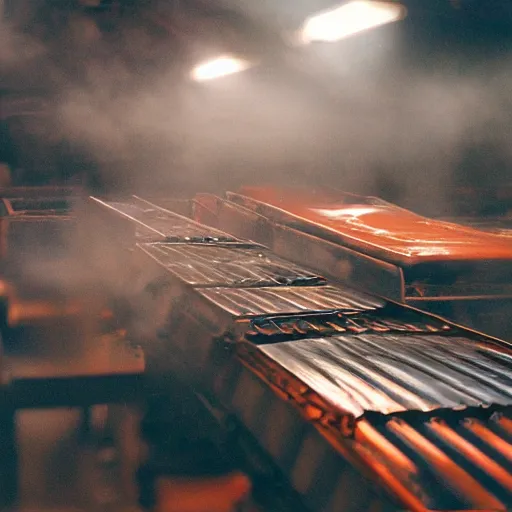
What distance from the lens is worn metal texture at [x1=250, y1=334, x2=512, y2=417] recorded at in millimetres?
2070

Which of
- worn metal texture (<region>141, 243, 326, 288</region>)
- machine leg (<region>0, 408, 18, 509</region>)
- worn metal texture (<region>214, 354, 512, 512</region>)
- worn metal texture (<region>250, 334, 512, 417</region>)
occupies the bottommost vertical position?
machine leg (<region>0, 408, 18, 509</region>)

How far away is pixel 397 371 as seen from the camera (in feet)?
7.78

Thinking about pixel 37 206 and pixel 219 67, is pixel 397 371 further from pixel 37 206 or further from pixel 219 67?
pixel 37 206

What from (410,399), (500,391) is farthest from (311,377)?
(500,391)

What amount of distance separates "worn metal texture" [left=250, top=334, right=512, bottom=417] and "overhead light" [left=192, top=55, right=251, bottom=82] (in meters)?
4.25

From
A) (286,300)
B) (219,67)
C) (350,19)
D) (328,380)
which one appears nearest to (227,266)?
(286,300)

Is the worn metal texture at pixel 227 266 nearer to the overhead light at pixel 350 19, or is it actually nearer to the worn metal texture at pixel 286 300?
the worn metal texture at pixel 286 300

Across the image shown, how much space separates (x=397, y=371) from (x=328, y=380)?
374 mm

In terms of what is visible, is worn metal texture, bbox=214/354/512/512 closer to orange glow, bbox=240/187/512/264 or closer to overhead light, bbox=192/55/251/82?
orange glow, bbox=240/187/512/264

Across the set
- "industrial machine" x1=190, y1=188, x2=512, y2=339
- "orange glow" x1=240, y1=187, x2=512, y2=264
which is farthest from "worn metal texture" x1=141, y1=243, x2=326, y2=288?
"orange glow" x1=240, y1=187, x2=512, y2=264

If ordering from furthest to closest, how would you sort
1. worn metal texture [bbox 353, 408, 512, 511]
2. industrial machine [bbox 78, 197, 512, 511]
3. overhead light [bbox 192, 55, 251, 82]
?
overhead light [bbox 192, 55, 251, 82]
industrial machine [bbox 78, 197, 512, 511]
worn metal texture [bbox 353, 408, 512, 511]

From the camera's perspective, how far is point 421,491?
5.48 ft

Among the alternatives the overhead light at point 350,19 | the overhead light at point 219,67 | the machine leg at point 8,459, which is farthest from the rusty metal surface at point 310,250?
the machine leg at point 8,459

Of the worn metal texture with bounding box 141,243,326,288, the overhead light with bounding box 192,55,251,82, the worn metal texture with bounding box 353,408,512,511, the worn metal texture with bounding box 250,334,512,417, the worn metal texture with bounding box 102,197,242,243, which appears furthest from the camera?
the overhead light with bounding box 192,55,251,82
